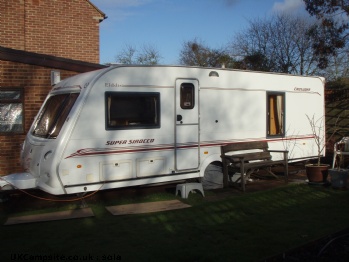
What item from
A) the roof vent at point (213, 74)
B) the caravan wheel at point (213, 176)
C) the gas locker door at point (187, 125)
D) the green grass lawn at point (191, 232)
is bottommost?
the green grass lawn at point (191, 232)

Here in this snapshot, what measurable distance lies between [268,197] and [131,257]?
4.07m

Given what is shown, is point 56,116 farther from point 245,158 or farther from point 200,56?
point 200,56

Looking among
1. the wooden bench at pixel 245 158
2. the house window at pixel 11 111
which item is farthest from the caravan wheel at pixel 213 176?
the house window at pixel 11 111

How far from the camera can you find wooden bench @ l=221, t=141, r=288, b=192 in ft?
29.0

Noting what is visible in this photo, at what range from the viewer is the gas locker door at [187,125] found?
827cm

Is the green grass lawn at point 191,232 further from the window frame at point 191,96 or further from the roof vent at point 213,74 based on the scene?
the roof vent at point 213,74

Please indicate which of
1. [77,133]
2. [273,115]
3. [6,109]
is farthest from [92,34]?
[77,133]

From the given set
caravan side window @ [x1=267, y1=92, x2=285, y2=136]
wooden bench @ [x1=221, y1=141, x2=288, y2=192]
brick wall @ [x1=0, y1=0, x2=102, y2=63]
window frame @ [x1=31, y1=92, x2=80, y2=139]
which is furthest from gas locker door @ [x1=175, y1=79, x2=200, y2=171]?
brick wall @ [x1=0, y1=0, x2=102, y2=63]

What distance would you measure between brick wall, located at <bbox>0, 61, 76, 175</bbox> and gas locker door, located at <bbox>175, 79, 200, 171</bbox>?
3547 millimetres

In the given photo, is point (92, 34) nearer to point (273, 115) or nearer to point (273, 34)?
point (273, 115)

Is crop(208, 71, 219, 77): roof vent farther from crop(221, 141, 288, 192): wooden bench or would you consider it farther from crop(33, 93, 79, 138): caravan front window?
crop(33, 93, 79, 138): caravan front window

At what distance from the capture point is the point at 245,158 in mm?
8961

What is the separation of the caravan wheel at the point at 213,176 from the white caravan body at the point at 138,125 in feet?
0.96

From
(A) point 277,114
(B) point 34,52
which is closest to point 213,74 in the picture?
(A) point 277,114
